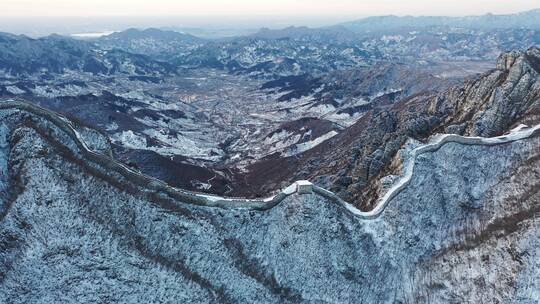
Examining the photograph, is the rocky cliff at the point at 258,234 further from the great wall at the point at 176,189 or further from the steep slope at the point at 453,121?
the steep slope at the point at 453,121

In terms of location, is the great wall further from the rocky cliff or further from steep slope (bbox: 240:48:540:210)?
steep slope (bbox: 240:48:540:210)

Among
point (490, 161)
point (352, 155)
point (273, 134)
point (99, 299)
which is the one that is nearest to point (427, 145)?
point (490, 161)

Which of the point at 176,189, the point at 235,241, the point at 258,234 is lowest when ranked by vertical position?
the point at 235,241

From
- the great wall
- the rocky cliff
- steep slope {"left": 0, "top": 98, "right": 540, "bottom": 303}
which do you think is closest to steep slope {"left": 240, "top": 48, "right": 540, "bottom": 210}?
the great wall

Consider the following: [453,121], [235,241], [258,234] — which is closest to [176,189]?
[235,241]

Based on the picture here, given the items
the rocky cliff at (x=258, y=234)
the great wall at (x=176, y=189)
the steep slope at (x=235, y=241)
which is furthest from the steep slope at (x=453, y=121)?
the steep slope at (x=235, y=241)

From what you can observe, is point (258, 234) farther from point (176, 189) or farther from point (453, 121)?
point (453, 121)

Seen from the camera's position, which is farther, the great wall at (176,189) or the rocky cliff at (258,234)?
the great wall at (176,189)

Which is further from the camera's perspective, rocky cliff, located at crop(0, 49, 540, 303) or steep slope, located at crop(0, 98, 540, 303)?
rocky cliff, located at crop(0, 49, 540, 303)
